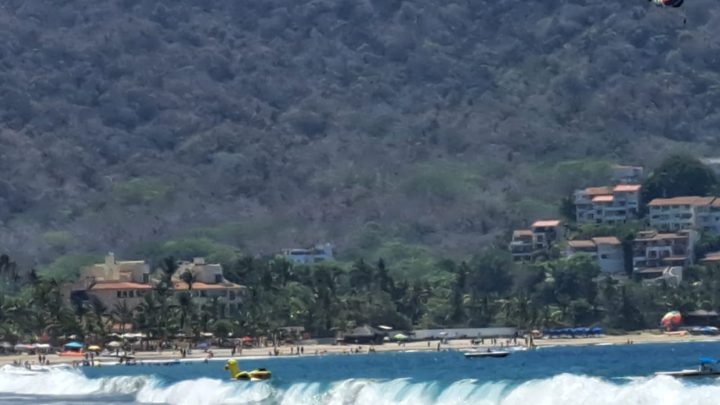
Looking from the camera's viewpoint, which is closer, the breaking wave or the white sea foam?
the breaking wave

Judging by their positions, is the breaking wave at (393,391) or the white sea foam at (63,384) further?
the white sea foam at (63,384)

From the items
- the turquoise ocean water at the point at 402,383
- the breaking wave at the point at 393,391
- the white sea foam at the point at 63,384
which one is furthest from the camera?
the white sea foam at the point at 63,384

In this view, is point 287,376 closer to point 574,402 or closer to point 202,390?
point 202,390

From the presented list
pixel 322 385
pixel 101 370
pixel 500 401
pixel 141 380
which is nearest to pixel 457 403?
pixel 500 401

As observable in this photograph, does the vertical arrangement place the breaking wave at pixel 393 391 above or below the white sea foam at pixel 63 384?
below

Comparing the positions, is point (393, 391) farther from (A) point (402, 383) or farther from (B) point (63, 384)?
(B) point (63, 384)

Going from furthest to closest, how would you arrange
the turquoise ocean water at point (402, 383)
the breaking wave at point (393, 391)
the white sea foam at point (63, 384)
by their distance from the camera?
the white sea foam at point (63, 384), the turquoise ocean water at point (402, 383), the breaking wave at point (393, 391)
